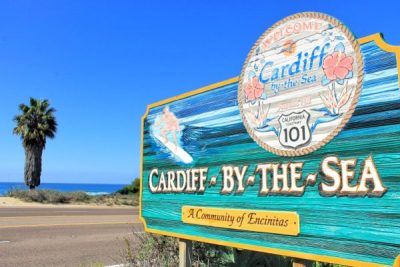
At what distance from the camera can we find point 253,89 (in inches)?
144

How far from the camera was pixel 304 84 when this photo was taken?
126 inches

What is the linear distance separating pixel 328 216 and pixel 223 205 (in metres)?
1.18

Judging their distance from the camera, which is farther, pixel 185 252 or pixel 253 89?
pixel 185 252

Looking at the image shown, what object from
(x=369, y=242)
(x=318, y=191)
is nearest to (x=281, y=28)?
(x=318, y=191)

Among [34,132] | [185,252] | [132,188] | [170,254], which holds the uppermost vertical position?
[34,132]

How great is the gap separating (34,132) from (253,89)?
33768 millimetres

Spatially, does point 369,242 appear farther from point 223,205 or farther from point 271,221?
point 223,205

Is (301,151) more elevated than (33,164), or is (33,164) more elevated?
(33,164)

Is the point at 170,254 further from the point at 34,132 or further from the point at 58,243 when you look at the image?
the point at 34,132

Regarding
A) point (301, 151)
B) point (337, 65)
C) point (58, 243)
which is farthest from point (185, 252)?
point (58, 243)

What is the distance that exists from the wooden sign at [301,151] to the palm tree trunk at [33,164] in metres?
32.0

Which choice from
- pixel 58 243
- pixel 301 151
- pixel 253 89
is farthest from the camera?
pixel 58 243

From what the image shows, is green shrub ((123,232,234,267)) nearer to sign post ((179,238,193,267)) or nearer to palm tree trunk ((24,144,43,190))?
sign post ((179,238,193,267))

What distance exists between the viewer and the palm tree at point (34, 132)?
33.3m
